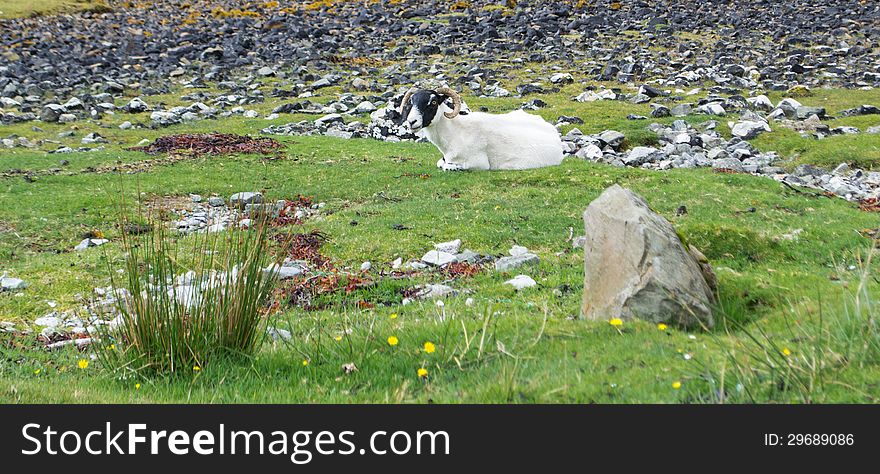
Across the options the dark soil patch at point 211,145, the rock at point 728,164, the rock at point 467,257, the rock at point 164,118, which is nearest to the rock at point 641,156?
the rock at point 728,164

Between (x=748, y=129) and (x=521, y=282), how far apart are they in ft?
55.2

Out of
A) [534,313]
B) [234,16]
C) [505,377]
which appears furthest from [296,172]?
[234,16]

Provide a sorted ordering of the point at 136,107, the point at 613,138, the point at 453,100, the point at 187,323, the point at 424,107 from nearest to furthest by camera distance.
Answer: the point at 187,323
the point at 424,107
the point at 453,100
the point at 613,138
the point at 136,107

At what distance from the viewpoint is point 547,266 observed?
11211mm

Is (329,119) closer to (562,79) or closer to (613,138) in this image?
(613,138)

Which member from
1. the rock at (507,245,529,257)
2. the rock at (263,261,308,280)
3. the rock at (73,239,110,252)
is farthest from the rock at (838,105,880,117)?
the rock at (73,239,110,252)

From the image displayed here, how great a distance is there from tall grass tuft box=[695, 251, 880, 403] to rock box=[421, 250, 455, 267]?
20.5ft

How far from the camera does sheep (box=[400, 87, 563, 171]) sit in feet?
64.4

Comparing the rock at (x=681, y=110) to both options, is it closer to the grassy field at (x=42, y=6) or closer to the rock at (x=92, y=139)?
the rock at (x=92, y=139)

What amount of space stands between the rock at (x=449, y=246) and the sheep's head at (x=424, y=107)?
722cm

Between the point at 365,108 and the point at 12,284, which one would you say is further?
the point at 365,108

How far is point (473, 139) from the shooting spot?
64.7 feet

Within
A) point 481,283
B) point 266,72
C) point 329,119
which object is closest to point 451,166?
point 481,283
